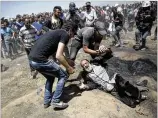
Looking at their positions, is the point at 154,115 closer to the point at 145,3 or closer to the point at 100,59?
the point at 100,59

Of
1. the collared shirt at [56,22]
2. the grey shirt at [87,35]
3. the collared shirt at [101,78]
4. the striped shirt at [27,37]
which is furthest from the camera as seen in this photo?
the striped shirt at [27,37]

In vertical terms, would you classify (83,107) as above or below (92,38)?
below

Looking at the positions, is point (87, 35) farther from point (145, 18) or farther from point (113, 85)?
point (145, 18)

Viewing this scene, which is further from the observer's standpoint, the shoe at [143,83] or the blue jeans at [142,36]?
the blue jeans at [142,36]

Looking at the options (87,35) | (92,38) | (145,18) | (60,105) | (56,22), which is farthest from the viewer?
(145,18)

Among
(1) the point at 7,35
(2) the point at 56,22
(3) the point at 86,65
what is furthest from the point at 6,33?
(3) the point at 86,65

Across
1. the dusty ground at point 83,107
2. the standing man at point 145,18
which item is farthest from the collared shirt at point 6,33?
the dusty ground at point 83,107

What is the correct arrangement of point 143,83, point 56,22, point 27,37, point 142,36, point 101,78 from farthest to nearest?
point 142,36
point 27,37
point 56,22
point 143,83
point 101,78

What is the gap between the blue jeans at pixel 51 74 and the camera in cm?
497

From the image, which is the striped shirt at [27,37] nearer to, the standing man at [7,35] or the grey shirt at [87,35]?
the grey shirt at [87,35]

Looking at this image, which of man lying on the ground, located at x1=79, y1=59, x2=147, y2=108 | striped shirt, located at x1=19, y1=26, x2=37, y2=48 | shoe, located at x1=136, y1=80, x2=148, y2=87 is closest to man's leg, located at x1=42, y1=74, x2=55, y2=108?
man lying on the ground, located at x1=79, y1=59, x2=147, y2=108

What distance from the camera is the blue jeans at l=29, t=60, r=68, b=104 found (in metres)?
4.97

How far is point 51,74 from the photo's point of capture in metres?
5.11

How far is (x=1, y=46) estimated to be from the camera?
13945mm
